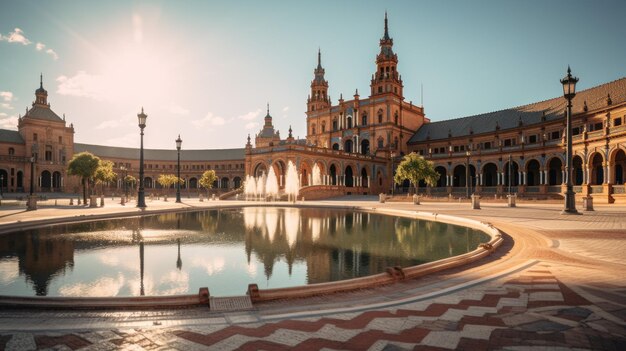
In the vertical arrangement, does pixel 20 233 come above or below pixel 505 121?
below

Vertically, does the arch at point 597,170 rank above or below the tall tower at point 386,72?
below

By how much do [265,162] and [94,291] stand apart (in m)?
52.4

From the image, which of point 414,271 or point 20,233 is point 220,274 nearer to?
point 414,271

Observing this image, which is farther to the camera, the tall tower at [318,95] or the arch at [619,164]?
the tall tower at [318,95]

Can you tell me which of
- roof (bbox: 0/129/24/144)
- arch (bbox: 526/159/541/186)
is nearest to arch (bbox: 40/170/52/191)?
roof (bbox: 0/129/24/144)

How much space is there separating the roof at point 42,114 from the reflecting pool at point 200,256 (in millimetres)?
82438

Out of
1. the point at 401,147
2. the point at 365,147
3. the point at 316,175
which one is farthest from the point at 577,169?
the point at 316,175

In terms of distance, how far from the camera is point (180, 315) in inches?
225

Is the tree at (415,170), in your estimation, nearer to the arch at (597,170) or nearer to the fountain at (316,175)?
the fountain at (316,175)

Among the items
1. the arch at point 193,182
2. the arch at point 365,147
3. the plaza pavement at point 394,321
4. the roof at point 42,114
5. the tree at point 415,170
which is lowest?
the plaza pavement at point 394,321

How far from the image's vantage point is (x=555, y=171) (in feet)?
174

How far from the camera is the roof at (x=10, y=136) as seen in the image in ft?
259

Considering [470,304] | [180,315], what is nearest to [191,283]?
[180,315]

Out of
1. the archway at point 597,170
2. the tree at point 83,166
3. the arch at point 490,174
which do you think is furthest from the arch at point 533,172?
the tree at point 83,166
